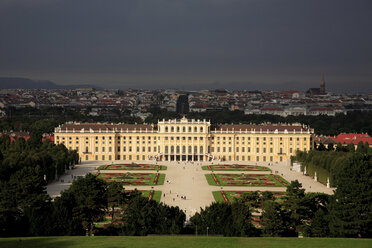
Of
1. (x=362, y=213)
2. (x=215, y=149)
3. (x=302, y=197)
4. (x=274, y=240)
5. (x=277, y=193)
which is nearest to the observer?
(x=274, y=240)

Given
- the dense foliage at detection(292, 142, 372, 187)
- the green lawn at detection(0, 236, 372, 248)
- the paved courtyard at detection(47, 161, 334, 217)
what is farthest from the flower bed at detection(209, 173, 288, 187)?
the green lawn at detection(0, 236, 372, 248)

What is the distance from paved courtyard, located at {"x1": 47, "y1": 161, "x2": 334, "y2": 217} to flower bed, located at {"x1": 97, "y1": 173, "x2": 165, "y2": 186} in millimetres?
1432

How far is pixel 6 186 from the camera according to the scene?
144 feet

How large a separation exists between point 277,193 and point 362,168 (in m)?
21.7

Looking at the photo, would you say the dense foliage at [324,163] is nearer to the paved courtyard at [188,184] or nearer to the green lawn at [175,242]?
the paved courtyard at [188,184]

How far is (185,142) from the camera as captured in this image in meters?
98.1

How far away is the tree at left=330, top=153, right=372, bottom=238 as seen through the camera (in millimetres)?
37500

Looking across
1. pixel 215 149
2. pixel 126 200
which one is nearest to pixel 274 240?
pixel 126 200

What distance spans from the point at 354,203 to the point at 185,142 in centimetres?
6092

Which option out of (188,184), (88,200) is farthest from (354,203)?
(188,184)

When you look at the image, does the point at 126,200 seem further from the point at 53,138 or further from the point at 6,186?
the point at 53,138

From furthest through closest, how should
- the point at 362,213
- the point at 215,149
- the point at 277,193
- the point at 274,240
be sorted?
1. the point at 215,149
2. the point at 277,193
3. the point at 362,213
4. the point at 274,240

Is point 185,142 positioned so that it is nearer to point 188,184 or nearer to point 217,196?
point 188,184

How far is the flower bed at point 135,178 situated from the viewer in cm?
6831
